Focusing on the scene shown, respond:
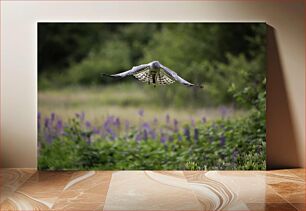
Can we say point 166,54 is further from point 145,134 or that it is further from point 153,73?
point 153,73

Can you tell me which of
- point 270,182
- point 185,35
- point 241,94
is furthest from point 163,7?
point 270,182

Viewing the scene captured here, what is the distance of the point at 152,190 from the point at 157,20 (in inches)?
74.0

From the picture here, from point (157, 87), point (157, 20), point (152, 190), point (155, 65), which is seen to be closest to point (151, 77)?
point (155, 65)

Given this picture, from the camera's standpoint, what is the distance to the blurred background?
18.5 feet

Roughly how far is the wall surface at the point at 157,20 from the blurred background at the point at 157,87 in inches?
3.7

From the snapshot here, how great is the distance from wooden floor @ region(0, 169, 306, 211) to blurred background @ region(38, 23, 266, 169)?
1.33 ft

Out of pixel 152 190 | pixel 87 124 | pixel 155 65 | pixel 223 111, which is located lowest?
pixel 152 190

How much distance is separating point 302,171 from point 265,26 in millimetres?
1519

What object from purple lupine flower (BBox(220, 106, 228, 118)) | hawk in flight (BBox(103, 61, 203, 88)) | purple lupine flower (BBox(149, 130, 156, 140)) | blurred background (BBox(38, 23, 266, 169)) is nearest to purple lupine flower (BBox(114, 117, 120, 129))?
blurred background (BBox(38, 23, 266, 169))

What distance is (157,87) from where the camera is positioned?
5.67 metres

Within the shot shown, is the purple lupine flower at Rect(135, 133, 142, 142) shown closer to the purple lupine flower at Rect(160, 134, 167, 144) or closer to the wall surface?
the purple lupine flower at Rect(160, 134, 167, 144)

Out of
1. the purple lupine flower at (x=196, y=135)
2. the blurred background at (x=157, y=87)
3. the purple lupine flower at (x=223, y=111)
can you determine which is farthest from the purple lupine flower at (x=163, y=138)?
the purple lupine flower at (x=223, y=111)

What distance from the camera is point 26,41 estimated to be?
5.61 metres

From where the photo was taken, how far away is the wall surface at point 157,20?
559 cm
